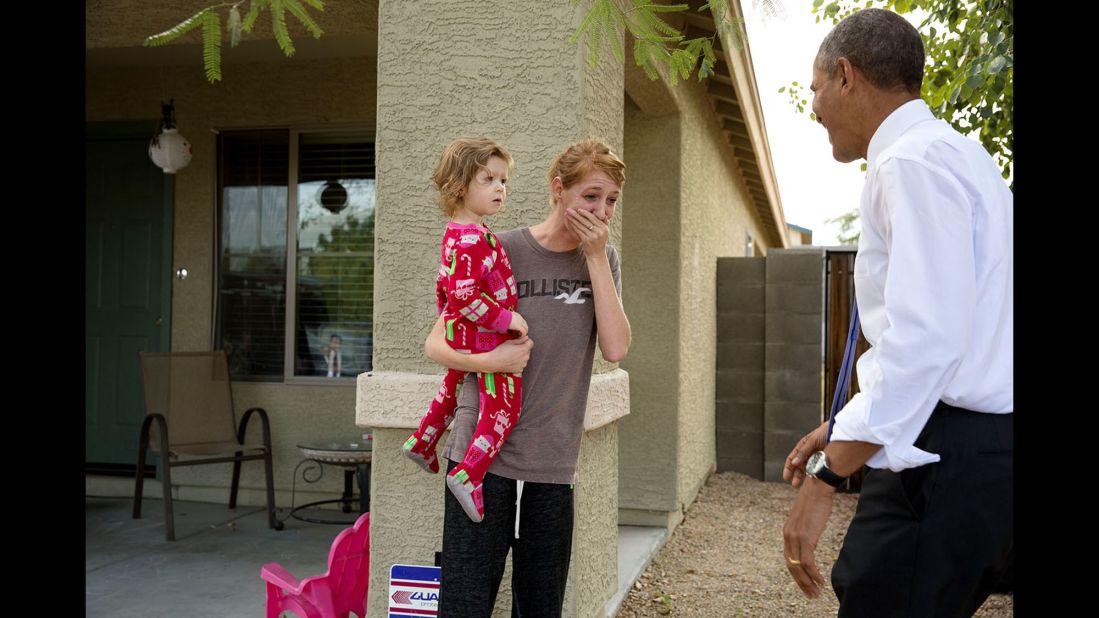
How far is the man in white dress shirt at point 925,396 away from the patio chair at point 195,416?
467 centimetres

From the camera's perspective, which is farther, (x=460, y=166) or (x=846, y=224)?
(x=846, y=224)

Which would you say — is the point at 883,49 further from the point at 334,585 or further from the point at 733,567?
the point at 733,567

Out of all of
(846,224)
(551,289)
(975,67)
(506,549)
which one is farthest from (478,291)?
(846,224)

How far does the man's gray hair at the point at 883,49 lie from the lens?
169 centimetres

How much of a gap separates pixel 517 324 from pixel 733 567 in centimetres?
342

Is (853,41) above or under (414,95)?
under

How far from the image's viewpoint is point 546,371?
2.42 m

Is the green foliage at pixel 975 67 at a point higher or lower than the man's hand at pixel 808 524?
higher

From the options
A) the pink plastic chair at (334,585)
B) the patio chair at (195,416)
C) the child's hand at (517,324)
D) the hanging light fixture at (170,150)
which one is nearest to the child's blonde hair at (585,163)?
the child's hand at (517,324)

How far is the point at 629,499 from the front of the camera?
5.74 m

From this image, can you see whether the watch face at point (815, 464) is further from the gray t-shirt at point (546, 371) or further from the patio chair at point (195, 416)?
the patio chair at point (195, 416)
